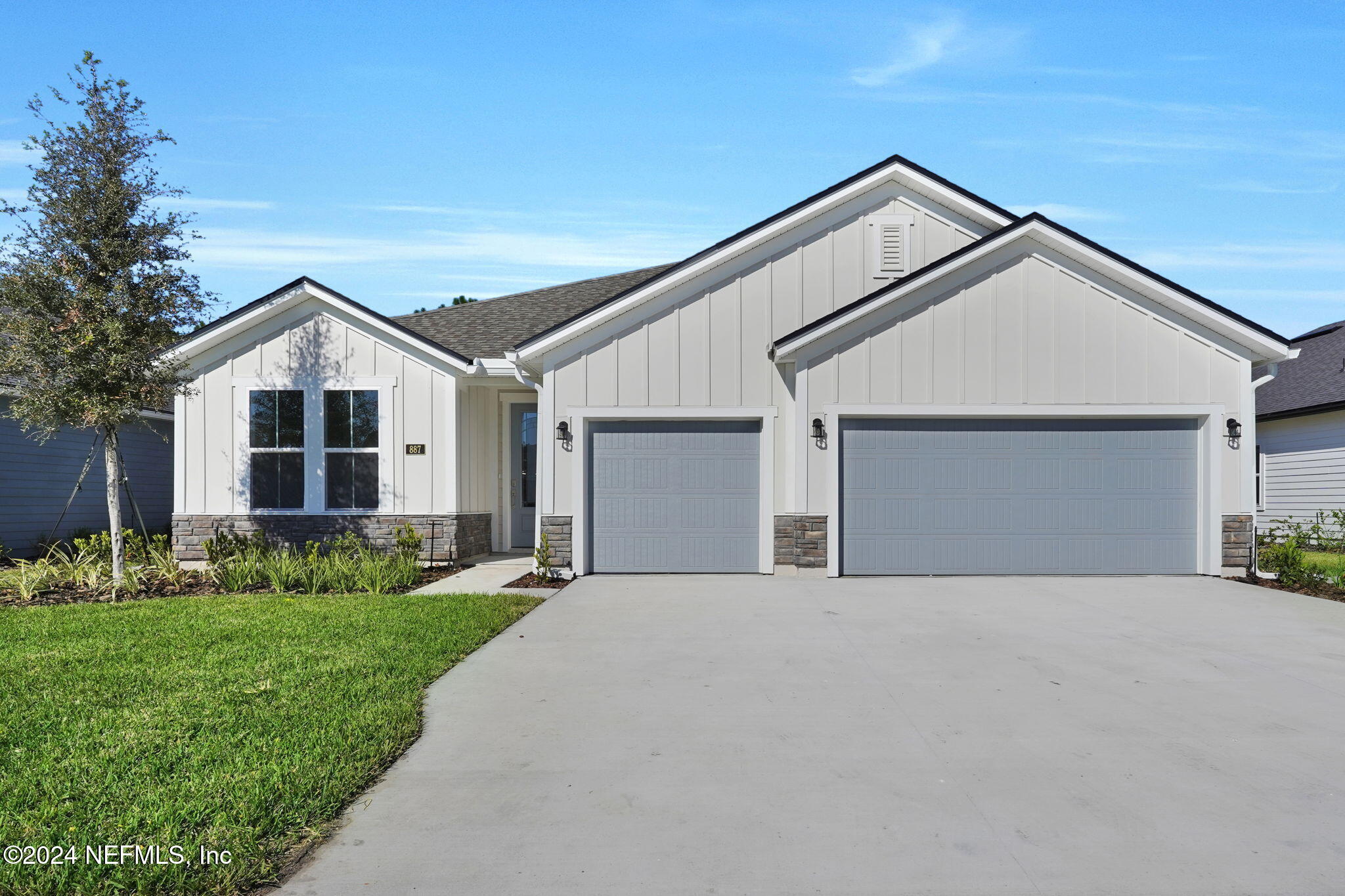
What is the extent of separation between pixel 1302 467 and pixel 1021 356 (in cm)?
1089

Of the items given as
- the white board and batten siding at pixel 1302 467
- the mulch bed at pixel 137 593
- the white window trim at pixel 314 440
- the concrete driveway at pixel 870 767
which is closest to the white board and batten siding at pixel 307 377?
the white window trim at pixel 314 440

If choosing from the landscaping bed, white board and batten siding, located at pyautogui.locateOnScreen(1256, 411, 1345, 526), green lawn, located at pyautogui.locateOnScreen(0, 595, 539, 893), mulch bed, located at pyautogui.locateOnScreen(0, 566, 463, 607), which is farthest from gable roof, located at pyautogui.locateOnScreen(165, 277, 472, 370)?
white board and batten siding, located at pyautogui.locateOnScreen(1256, 411, 1345, 526)

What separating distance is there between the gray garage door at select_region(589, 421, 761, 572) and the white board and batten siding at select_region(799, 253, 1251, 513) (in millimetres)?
1047

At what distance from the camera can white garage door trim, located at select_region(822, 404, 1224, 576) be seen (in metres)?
11.4

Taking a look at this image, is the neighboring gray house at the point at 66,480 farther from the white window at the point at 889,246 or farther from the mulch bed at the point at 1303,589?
the mulch bed at the point at 1303,589

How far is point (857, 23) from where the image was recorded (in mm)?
11297

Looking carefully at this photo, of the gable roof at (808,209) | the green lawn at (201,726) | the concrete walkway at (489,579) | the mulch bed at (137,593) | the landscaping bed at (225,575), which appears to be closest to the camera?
the green lawn at (201,726)

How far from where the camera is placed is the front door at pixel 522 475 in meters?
15.1

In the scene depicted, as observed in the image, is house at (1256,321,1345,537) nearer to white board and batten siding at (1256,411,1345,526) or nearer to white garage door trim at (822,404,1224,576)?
white board and batten siding at (1256,411,1345,526)

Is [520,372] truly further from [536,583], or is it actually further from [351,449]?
[536,583]

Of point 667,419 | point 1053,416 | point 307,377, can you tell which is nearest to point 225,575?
point 307,377

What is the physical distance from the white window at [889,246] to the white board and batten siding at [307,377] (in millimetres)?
6794

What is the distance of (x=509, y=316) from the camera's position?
16.9m

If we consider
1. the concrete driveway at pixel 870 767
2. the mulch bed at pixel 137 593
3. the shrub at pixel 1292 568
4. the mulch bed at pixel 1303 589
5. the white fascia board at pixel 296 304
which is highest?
the white fascia board at pixel 296 304
